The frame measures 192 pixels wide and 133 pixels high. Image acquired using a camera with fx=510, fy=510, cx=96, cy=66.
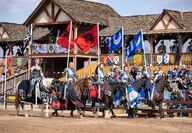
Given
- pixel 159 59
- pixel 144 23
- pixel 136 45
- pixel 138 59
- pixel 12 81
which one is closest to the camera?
pixel 136 45

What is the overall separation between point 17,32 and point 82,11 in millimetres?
10319

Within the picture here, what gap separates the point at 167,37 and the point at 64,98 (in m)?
20.0

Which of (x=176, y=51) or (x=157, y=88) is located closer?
(x=157, y=88)

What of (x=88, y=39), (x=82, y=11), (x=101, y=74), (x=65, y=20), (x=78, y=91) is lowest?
(x=78, y=91)

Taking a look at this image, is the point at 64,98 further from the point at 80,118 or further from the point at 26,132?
the point at 26,132

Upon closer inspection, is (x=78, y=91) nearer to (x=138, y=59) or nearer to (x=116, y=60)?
(x=138, y=59)

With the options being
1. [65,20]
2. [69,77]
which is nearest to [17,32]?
[65,20]

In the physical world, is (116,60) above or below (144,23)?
below

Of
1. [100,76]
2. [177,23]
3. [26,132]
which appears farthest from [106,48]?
[26,132]

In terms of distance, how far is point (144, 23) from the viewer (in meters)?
40.3

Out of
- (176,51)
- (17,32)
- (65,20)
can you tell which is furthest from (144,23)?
(17,32)

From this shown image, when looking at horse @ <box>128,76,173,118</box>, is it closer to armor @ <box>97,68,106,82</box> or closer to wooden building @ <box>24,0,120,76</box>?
armor @ <box>97,68,106,82</box>

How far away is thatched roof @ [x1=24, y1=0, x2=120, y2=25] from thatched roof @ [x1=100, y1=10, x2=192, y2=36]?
116cm

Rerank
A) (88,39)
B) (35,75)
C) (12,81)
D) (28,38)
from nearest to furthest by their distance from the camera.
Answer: (35,75) → (88,39) → (12,81) → (28,38)
